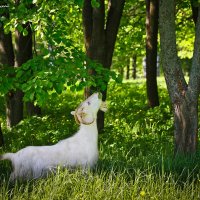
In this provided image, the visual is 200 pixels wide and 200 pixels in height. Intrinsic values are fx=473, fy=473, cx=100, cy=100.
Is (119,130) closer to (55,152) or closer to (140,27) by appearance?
(55,152)

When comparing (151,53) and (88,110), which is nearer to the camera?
(88,110)

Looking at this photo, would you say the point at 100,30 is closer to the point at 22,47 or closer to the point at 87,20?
the point at 87,20

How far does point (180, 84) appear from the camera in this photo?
8047 millimetres

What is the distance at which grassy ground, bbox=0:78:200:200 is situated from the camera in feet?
18.3

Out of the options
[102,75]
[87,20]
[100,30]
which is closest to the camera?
[102,75]

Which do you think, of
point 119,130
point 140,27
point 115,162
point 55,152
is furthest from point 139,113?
point 55,152

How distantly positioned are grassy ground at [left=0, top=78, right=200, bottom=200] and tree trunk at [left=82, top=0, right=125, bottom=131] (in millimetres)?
1261

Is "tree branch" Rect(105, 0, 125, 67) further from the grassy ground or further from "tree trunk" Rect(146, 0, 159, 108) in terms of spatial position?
"tree trunk" Rect(146, 0, 159, 108)

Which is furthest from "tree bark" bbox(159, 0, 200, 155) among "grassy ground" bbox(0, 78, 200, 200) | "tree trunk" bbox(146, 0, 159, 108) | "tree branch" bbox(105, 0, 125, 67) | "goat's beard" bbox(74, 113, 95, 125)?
"tree trunk" bbox(146, 0, 159, 108)

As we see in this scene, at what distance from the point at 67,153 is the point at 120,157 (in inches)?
74.2

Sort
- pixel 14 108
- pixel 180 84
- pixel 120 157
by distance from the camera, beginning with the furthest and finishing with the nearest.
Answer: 1. pixel 14 108
2. pixel 180 84
3. pixel 120 157

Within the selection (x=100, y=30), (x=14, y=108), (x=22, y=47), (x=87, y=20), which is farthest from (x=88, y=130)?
(x=14, y=108)

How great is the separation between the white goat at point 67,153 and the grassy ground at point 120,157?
15 cm

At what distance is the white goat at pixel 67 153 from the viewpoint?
6.00m
